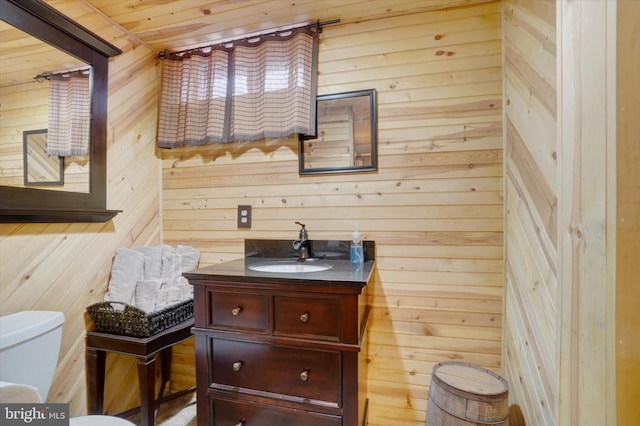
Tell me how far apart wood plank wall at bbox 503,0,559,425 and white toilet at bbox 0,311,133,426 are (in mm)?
1477

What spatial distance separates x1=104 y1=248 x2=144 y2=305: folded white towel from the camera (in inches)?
61.7

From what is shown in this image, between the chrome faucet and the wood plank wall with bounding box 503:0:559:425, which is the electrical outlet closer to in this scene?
the chrome faucet

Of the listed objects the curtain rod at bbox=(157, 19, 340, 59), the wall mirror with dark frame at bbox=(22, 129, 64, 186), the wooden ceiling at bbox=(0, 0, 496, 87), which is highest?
the wooden ceiling at bbox=(0, 0, 496, 87)

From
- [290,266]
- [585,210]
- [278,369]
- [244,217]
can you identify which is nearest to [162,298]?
[244,217]

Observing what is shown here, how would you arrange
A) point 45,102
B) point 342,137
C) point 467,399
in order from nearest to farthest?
point 467,399, point 45,102, point 342,137

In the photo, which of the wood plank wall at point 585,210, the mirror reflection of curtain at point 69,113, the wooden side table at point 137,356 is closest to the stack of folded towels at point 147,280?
the wooden side table at point 137,356

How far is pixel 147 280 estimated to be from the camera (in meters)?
1.64

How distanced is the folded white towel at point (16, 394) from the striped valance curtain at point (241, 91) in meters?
1.40

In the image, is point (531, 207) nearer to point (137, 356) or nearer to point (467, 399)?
point (467, 399)

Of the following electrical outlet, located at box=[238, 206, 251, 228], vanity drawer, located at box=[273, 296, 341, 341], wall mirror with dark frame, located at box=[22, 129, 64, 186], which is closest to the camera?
vanity drawer, located at box=[273, 296, 341, 341]

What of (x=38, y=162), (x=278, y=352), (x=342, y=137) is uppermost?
(x=342, y=137)

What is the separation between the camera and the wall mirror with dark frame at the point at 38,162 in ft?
4.03

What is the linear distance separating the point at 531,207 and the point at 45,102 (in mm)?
2131

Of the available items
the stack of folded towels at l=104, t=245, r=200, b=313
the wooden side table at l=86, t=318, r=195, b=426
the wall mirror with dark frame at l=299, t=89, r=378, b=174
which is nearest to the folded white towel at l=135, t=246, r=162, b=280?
the stack of folded towels at l=104, t=245, r=200, b=313
